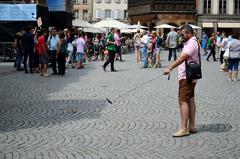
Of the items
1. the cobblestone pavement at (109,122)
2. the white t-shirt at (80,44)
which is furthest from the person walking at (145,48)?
the cobblestone pavement at (109,122)

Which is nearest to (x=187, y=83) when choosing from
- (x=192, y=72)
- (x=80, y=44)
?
(x=192, y=72)

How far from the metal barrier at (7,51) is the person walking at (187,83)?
20.2 metres

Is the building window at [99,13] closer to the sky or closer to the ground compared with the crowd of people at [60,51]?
closer to the sky

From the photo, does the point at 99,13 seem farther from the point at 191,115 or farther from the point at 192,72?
the point at 192,72

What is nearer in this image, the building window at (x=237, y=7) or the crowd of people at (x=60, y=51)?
the crowd of people at (x=60, y=51)

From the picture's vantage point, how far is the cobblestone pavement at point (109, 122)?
8180 mm

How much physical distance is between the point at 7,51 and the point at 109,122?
19.6m

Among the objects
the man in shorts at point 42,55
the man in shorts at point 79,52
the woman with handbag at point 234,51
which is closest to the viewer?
the woman with handbag at point 234,51

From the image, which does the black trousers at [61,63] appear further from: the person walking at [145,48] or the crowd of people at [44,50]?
the person walking at [145,48]

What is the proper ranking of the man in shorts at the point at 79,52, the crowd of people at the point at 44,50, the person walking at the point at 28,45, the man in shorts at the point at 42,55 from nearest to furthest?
the man in shorts at the point at 42,55 → the crowd of people at the point at 44,50 → the person walking at the point at 28,45 → the man in shorts at the point at 79,52

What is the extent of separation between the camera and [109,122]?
10.6 meters

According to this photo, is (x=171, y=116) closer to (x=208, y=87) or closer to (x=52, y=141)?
(x=52, y=141)

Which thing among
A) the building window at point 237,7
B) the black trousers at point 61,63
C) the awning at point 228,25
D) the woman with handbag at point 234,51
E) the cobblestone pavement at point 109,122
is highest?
the building window at point 237,7

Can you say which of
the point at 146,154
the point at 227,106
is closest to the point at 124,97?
the point at 227,106
